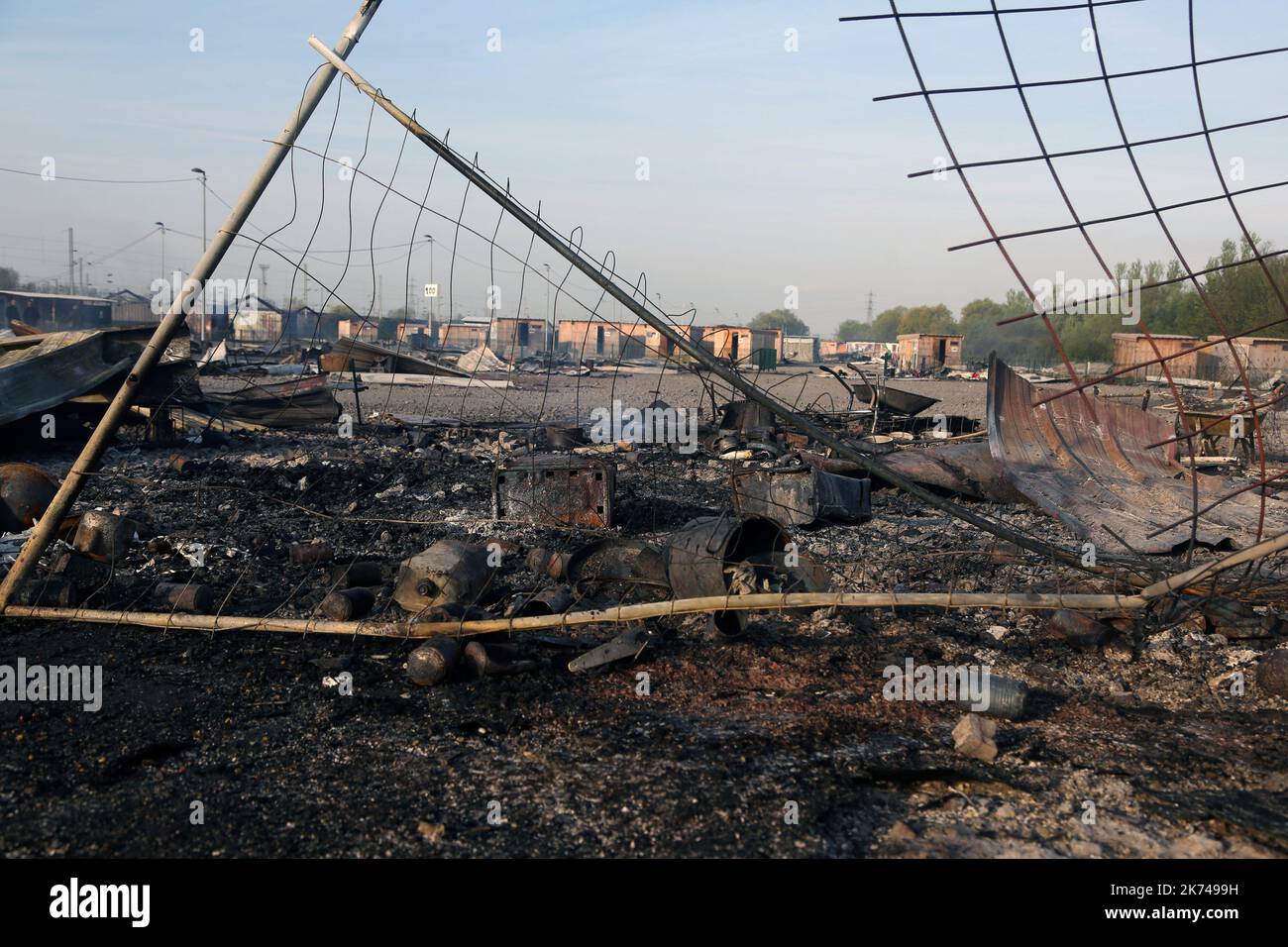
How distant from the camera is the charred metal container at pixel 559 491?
769 centimetres

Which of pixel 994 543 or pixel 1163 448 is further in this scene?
pixel 1163 448

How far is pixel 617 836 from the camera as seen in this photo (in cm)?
306

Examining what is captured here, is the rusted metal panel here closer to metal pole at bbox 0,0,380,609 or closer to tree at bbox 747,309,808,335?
metal pole at bbox 0,0,380,609

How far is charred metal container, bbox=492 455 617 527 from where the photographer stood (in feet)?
25.2

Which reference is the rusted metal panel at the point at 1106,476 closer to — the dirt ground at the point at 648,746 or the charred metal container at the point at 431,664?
the dirt ground at the point at 648,746

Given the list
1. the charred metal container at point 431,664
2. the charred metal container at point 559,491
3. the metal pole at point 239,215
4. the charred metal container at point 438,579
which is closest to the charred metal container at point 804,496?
the charred metal container at point 559,491

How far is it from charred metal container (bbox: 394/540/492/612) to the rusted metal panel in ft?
14.4

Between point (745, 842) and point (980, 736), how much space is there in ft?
3.90

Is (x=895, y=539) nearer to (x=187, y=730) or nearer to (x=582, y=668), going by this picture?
(x=582, y=668)

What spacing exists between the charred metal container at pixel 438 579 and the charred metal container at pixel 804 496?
3067 millimetres

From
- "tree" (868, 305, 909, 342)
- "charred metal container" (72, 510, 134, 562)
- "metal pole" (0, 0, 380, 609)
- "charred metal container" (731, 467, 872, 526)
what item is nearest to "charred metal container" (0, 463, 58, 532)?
"charred metal container" (72, 510, 134, 562)

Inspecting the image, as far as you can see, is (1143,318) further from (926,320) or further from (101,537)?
(926,320)

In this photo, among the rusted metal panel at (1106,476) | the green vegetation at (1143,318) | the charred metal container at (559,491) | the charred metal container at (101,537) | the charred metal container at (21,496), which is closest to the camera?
the charred metal container at (101,537)
